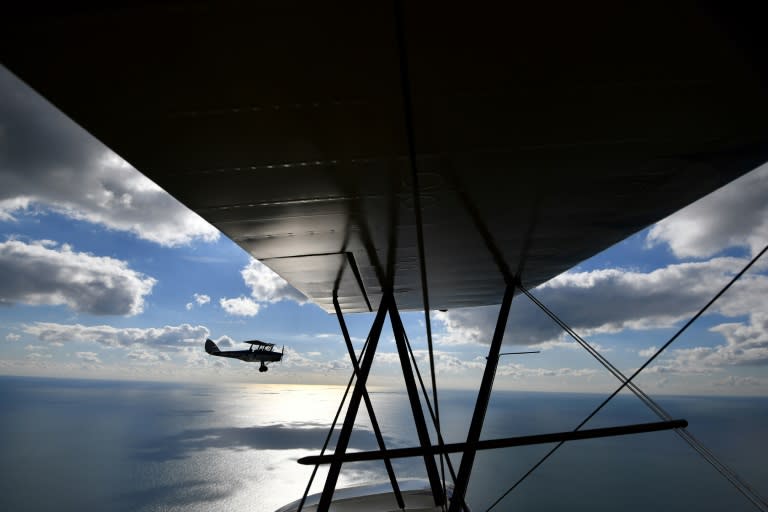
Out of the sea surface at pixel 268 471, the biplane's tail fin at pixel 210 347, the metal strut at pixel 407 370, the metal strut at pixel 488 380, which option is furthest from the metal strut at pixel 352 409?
the sea surface at pixel 268 471

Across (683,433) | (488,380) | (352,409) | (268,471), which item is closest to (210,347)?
(352,409)

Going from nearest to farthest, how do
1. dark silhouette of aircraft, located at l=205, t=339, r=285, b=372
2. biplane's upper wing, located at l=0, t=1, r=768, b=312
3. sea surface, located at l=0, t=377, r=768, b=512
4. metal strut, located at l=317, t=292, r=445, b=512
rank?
1. biplane's upper wing, located at l=0, t=1, r=768, b=312
2. metal strut, located at l=317, t=292, r=445, b=512
3. dark silhouette of aircraft, located at l=205, t=339, r=285, b=372
4. sea surface, located at l=0, t=377, r=768, b=512

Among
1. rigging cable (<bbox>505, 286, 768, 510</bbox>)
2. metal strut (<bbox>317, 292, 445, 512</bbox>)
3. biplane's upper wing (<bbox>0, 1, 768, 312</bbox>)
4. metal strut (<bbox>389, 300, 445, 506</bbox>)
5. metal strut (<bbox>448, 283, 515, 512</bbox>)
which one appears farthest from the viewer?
metal strut (<bbox>389, 300, 445, 506</bbox>)

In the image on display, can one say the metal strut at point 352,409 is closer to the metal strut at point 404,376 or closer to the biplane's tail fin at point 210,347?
the metal strut at point 404,376

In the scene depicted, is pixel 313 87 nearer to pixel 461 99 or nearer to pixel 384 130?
pixel 384 130

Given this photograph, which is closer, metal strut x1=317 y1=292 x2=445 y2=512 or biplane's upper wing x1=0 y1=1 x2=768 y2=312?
biplane's upper wing x1=0 y1=1 x2=768 y2=312

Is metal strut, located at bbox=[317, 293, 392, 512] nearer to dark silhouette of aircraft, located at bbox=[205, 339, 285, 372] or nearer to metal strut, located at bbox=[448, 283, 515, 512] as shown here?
metal strut, located at bbox=[448, 283, 515, 512]

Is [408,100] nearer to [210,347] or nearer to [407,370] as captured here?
[407,370]

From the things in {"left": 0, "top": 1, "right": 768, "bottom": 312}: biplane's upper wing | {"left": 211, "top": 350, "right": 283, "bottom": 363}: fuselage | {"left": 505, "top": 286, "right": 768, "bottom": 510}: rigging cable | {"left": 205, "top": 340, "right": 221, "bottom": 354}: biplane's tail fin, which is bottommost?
{"left": 505, "top": 286, "right": 768, "bottom": 510}: rigging cable

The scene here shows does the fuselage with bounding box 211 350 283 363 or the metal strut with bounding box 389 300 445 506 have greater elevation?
the fuselage with bounding box 211 350 283 363

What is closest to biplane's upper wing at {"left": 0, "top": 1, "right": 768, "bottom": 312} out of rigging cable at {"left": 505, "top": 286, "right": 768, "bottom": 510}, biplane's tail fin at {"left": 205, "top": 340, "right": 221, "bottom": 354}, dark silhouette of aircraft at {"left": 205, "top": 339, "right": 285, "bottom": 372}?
rigging cable at {"left": 505, "top": 286, "right": 768, "bottom": 510}
